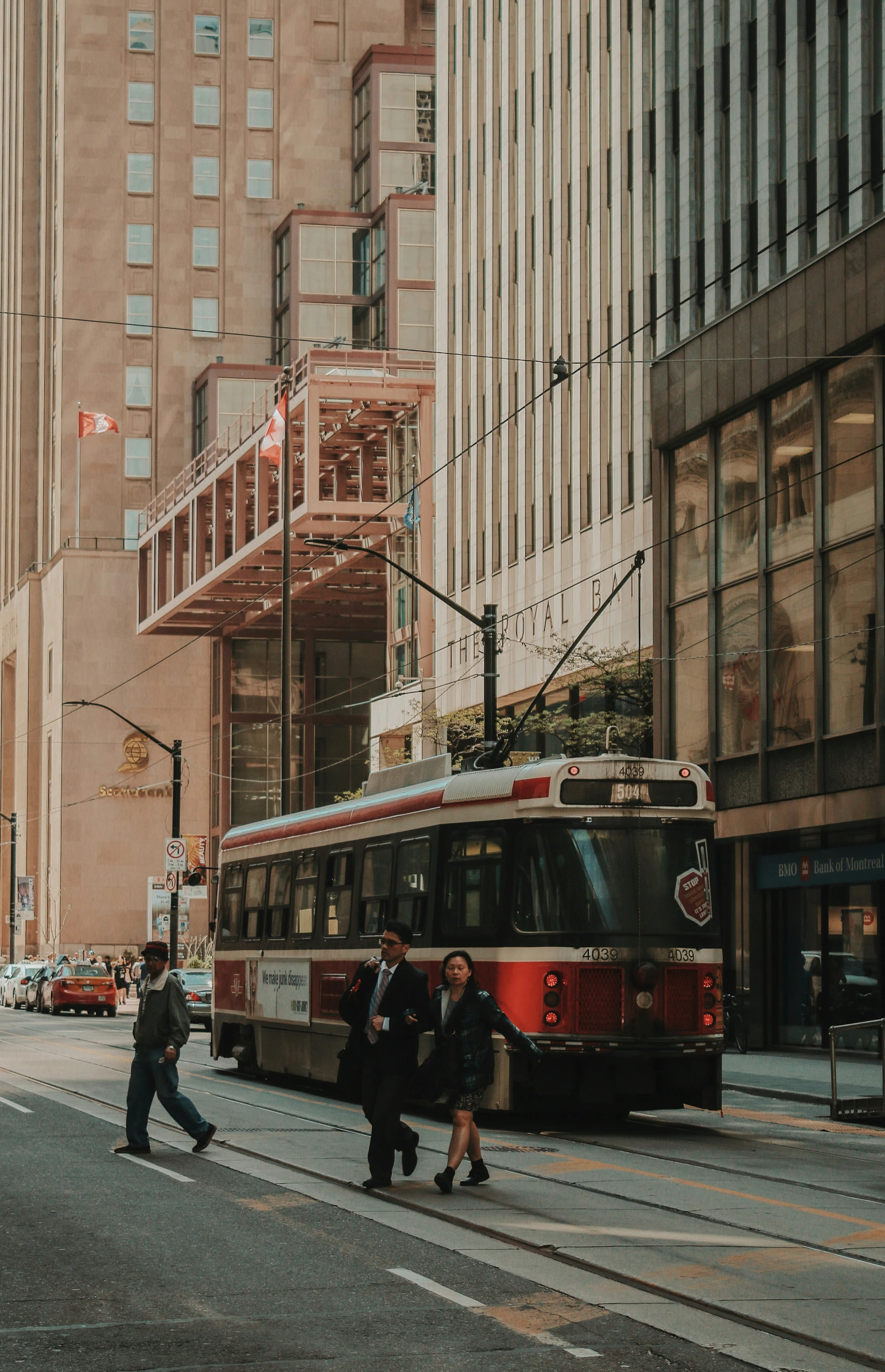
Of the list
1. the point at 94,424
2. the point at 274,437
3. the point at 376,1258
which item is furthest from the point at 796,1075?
the point at 94,424

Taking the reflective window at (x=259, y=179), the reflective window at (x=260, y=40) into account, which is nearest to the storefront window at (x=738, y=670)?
the reflective window at (x=259, y=179)

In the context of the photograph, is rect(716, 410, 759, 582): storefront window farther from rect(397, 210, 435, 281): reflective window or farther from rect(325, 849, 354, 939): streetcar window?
rect(397, 210, 435, 281): reflective window

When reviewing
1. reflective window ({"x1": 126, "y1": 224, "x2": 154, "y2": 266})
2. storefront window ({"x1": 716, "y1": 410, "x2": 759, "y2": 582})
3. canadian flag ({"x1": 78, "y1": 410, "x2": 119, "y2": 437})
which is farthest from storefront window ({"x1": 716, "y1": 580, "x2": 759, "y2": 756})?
reflective window ({"x1": 126, "y1": 224, "x2": 154, "y2": 266})

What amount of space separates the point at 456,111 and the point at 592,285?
1357 centimetres

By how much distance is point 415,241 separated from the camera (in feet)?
248

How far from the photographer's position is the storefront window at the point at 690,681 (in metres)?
33.4

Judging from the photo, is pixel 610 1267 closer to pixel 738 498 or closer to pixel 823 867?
pixel 823 867

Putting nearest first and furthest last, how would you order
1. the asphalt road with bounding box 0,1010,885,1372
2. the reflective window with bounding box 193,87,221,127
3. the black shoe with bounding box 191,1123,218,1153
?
1. the asphalt road with bounding box 0,1010,885,1372
2. the black shoe with bounding box 191,1123,218,1153
3. the reflective window with bounding box 193,87,221,127

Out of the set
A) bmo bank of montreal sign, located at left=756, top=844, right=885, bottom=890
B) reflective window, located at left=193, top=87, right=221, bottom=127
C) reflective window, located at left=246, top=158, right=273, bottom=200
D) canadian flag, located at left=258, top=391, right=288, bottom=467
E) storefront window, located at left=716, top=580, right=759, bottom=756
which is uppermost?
reflective window, located at left=193, top=87, right=221, bottom=127

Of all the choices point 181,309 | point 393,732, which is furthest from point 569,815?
point 181,309

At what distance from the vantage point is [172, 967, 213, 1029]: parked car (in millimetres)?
42125

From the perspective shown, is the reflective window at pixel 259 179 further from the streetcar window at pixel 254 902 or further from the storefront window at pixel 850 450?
the streetcar window at pixel 254 902

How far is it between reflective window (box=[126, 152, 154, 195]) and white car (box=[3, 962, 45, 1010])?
4430 centimetres

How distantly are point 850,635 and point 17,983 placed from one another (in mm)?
37401
